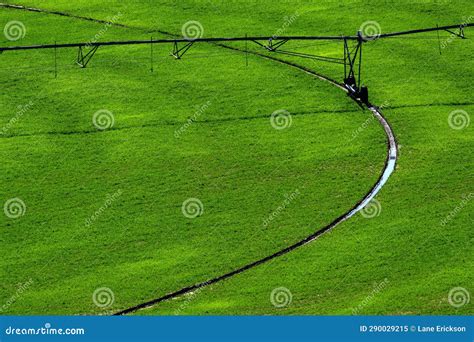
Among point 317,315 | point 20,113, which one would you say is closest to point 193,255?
point 317,315

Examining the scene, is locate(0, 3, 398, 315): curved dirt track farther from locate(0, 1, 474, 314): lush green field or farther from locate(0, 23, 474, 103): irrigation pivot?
locate(0, 23, 474, 103): irrigation pivot

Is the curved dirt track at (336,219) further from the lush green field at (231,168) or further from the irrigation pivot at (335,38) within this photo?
the irrigation pivot at (335,38)

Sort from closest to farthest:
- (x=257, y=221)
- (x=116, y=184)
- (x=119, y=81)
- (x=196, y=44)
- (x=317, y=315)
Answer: (x=317, y=315), (x=257, y=221), (x=116, y=184), (x=119, y=81), (x=196, y=44)

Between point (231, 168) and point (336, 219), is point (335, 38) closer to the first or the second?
point (231, 168)

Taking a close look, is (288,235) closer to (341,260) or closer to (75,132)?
(341,260)

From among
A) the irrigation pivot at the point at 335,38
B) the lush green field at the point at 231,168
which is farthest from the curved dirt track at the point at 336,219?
the irrigation pivot at the point at 335,38

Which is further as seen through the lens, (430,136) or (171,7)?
(171,7)

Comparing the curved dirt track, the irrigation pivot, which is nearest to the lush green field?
the curved dirt track

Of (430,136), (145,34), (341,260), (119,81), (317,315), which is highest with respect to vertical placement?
(145,34)
